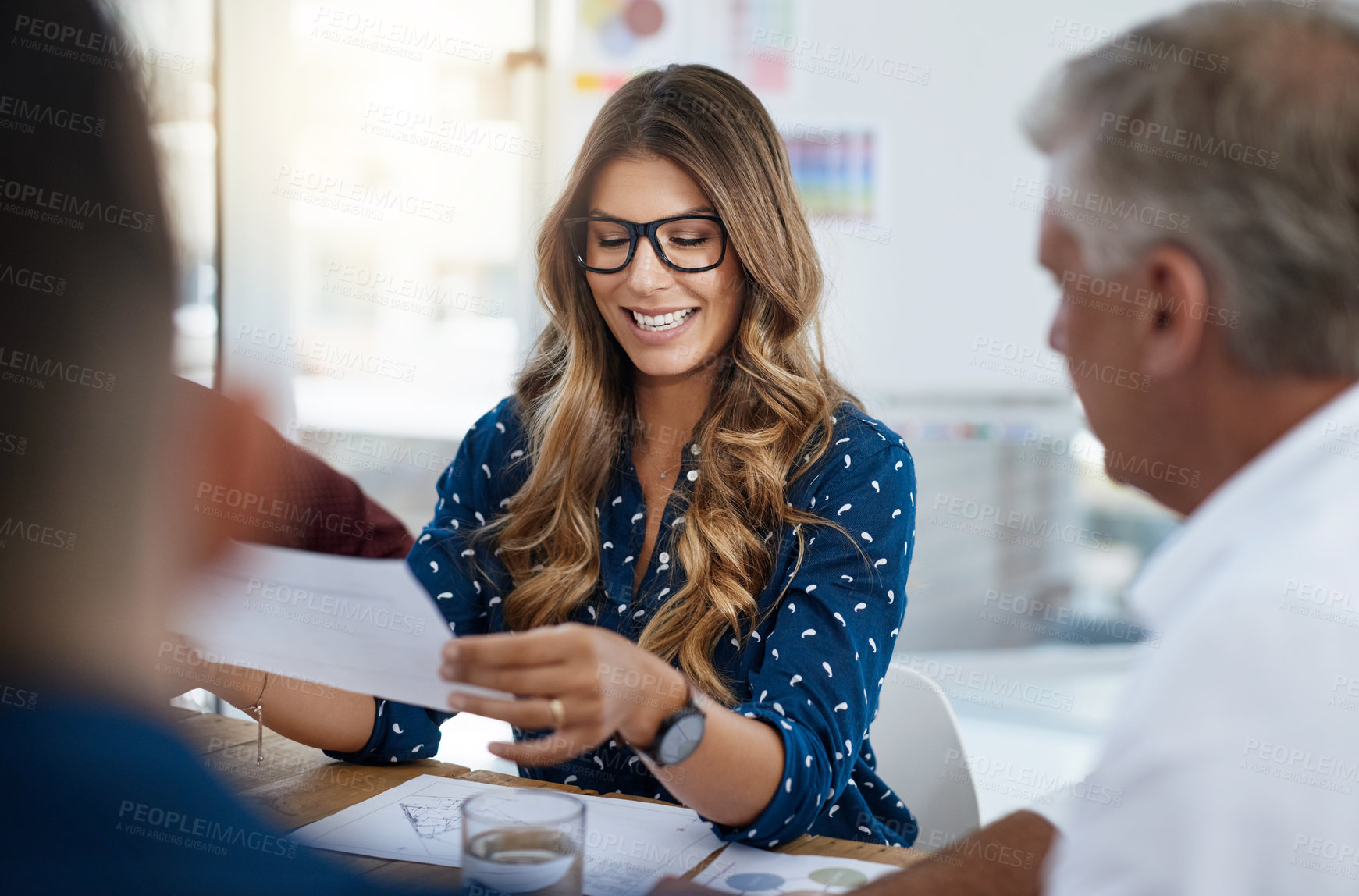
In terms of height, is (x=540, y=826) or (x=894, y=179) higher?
(x=894, y=179)

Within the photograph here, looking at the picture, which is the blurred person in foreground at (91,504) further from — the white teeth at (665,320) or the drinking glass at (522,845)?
the white teeth at (665,320)

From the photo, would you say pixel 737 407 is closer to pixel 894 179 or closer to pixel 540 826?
pixel 540 826

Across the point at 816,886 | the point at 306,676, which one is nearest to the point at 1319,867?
the point at 816,886

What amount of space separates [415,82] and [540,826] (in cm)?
322

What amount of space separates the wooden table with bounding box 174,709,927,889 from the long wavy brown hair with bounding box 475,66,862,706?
0.98 ft

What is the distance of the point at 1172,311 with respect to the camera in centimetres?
72

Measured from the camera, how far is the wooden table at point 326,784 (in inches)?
40.6

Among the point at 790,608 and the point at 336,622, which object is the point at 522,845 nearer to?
the point at 336,622

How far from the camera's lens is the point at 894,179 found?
3.44m

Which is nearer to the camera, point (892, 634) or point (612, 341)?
point (892, 634)

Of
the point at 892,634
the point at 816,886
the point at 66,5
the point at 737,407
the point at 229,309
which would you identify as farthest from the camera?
the point at 229,309

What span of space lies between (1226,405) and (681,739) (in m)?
0.59

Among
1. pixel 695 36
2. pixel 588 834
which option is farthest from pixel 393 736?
pixel 695 36

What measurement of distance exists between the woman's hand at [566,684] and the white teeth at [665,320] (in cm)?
69
